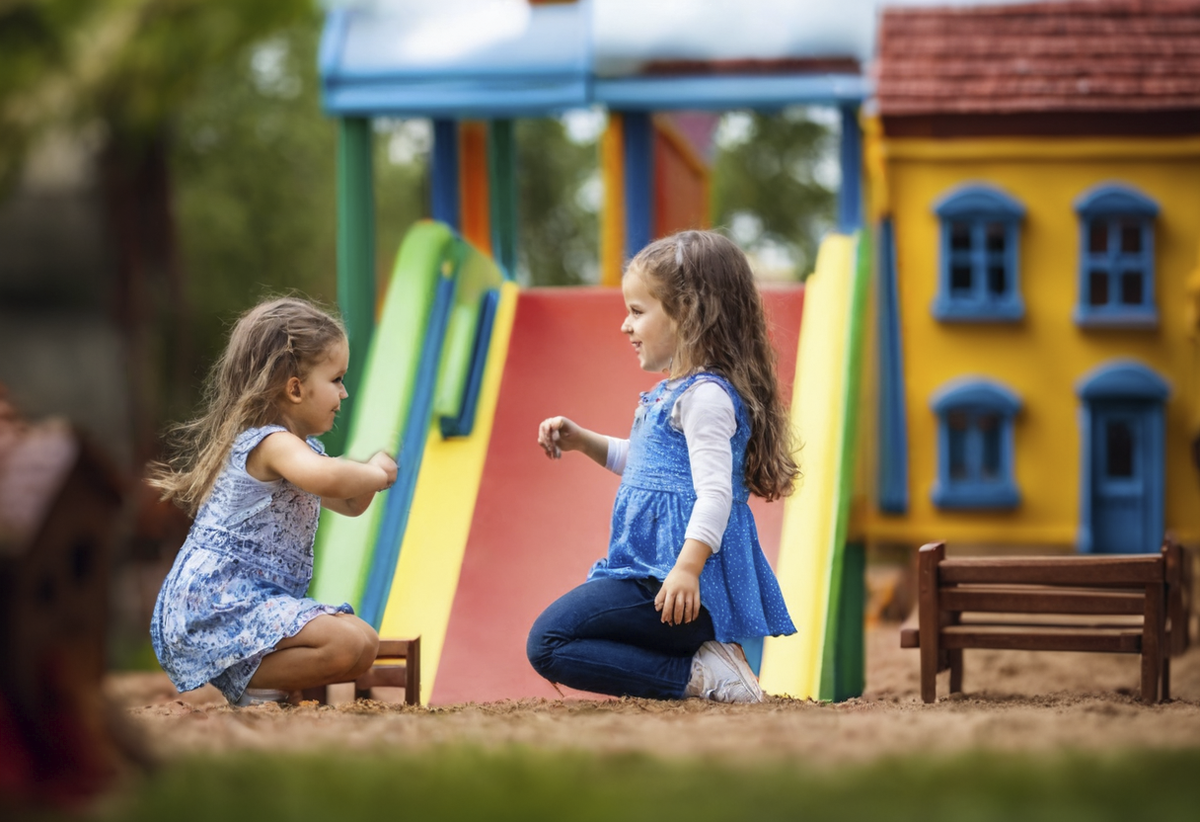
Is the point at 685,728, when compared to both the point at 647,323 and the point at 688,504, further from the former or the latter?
the point at 647,323

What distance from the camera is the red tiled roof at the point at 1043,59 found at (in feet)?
24.2

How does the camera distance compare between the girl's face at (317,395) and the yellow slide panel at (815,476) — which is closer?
the girl's face at (317,395)

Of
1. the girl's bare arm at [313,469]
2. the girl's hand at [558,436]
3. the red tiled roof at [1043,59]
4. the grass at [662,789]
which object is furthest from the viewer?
the red tiled roof at [1043,59]

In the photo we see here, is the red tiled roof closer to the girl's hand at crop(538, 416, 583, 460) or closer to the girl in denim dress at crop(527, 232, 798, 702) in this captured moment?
the girl in denim dress at crop(527, 232, 798, 702)

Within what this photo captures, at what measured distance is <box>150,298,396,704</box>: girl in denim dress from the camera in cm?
314

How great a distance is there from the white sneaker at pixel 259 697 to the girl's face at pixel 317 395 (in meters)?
0.65

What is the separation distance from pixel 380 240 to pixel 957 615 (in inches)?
598

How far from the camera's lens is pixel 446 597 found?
13.7 feet

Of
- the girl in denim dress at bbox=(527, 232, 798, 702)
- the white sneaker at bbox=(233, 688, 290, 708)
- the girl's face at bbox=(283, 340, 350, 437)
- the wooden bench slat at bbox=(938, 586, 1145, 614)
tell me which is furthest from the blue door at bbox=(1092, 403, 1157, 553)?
the white sneaker at bbox=(233, 688, 290, 708)

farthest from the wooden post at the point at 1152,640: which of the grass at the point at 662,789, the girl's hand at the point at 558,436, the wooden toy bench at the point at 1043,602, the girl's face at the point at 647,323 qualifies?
the grass at the point at 662,789

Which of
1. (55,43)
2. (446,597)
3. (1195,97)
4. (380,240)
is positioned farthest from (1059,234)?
(380,240)

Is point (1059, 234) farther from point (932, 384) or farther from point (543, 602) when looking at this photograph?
point (543, 602)

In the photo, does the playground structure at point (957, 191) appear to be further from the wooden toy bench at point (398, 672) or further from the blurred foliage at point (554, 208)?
the blurred foliage at point (554, 208)

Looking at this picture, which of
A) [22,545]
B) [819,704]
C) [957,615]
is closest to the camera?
[22,545]
